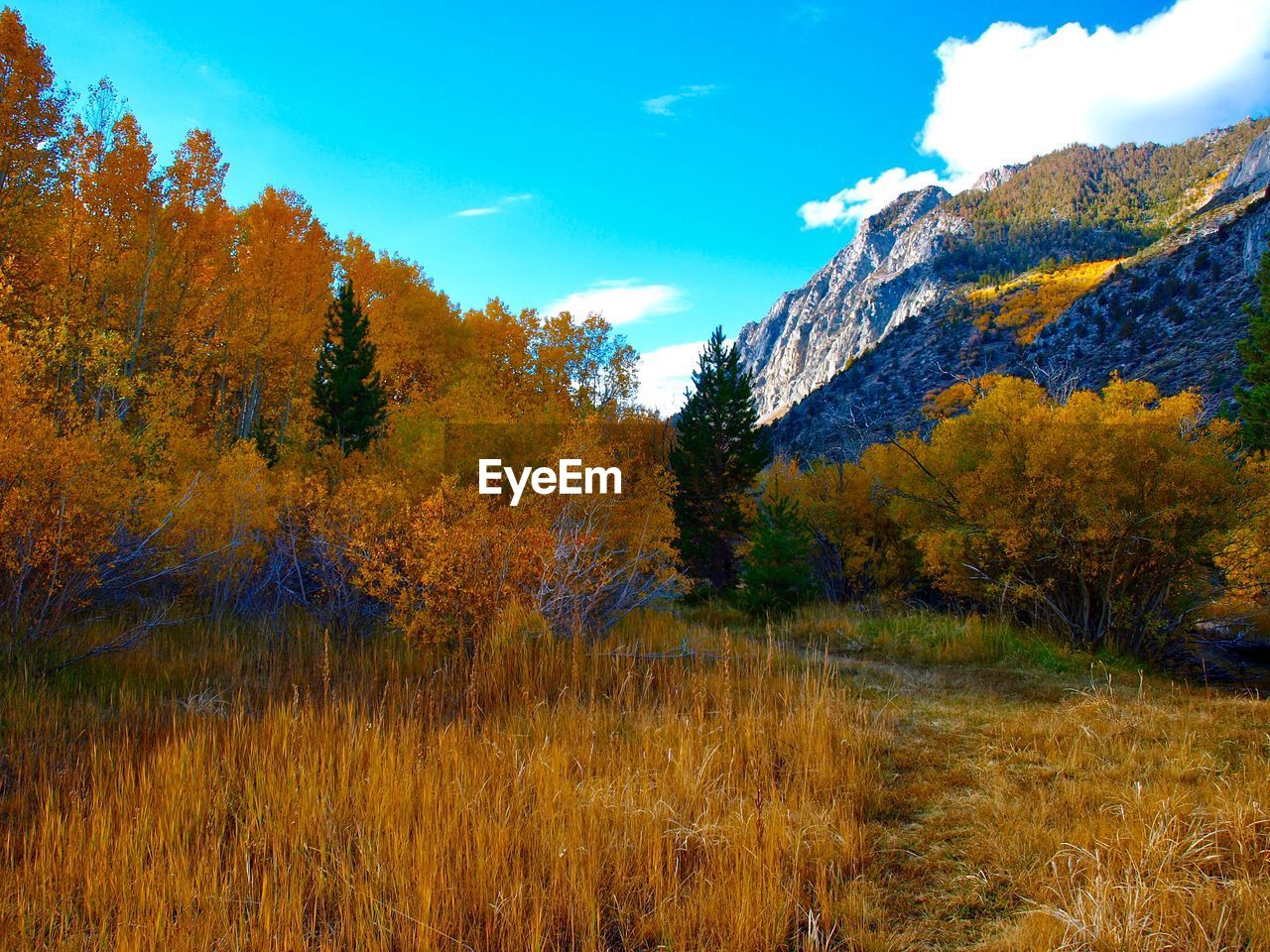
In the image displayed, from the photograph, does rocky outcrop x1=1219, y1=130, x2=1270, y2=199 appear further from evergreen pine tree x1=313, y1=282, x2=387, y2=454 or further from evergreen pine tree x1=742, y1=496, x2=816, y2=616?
evergreen pine tree x1=313, y1=282, x2=387, y2=454

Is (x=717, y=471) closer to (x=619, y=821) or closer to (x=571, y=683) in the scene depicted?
(x=571, y=683)

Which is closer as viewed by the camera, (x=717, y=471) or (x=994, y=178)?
(x=717, y=471)

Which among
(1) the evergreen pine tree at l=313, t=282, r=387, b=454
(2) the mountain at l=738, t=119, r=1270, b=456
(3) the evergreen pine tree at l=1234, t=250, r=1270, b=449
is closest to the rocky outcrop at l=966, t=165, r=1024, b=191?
(2) the mountain at l=738, t=119, r=1270, b=456

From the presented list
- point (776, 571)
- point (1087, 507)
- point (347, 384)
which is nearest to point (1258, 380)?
point (1087, 507)

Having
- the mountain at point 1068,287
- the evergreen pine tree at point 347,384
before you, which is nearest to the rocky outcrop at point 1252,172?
the mountain at point 1068,287

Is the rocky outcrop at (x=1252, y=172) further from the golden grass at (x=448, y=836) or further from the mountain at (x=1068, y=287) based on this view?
the golden grass at (x=448, y=836)

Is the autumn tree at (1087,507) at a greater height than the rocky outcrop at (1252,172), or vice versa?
the rocky outcrop at (1252,172)

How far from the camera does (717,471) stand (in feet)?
64.6

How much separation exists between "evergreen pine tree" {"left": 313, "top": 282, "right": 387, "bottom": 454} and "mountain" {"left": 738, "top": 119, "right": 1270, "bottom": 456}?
54.2 feet

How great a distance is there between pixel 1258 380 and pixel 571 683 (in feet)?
96.4

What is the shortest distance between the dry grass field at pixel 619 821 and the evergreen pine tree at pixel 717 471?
13.0 metres

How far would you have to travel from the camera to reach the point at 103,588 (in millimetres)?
7719

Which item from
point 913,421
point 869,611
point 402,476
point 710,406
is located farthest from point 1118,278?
point 402,476

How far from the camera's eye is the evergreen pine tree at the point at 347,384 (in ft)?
74.0
